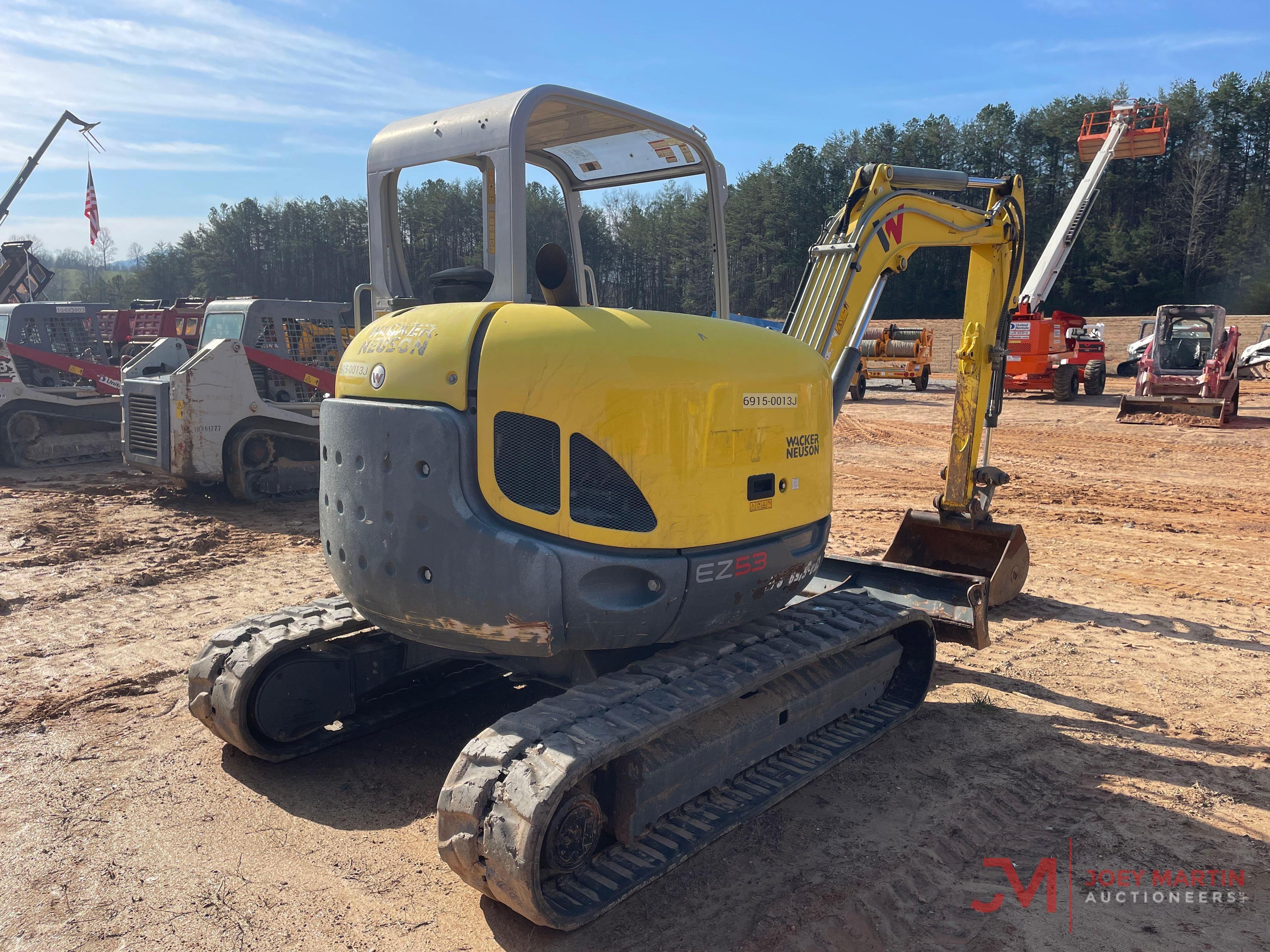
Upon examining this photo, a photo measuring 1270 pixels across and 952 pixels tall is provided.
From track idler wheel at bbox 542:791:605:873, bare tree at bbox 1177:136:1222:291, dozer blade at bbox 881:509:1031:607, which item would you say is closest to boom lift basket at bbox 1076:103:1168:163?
bare tree at bbox 1177:136:1222:291

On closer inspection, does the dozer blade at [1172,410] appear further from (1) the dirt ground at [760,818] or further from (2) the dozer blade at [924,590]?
(2) the dozer blade at [924,590]

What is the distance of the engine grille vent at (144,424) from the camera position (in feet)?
34.6

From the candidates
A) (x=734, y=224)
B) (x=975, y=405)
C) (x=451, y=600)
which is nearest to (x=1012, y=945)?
(x=451, y=600)

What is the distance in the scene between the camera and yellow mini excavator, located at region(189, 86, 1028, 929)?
313 cm

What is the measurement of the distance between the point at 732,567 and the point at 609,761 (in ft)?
3.08

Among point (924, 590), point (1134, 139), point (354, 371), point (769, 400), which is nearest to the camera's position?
point (354, 371)

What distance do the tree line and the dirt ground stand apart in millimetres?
35799

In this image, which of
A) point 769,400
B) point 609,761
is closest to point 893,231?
point 769,400

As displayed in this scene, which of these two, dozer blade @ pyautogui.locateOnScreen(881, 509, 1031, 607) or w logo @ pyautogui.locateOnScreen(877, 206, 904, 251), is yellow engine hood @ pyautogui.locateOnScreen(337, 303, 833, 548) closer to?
w logo @ pyautogui.locateOnScreen(877, 206, 904, 251)

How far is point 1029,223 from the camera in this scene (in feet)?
132

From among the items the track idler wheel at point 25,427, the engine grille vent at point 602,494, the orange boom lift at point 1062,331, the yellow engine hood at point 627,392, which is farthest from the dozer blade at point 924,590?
the orange boom lift at point 1062,331

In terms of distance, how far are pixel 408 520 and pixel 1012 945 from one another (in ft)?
8.27

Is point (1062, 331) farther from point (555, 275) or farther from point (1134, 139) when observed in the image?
point (555, 275)

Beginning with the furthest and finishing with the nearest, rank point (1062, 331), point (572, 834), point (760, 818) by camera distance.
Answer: point (1062, 331)
point (760, 818)
point (572, 834)
